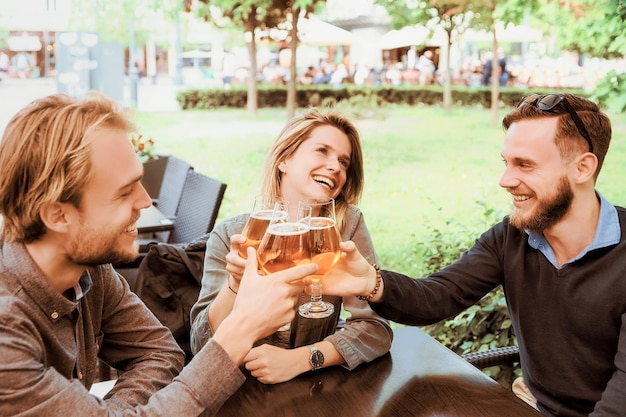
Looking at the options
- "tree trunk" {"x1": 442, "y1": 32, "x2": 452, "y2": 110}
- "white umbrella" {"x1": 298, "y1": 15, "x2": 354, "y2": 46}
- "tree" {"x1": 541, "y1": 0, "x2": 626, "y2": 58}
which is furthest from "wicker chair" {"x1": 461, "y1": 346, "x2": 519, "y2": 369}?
"tree trunk" {"x1": 442, "y1": 32, "x2": 452, "y2": 110}

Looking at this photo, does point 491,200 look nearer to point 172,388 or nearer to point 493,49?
point 493,49

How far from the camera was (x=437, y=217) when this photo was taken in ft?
17.8

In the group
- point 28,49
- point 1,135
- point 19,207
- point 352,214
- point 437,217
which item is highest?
point 28,49

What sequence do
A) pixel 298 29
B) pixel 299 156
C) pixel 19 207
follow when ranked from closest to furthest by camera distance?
pixel 19 207 → pixel 299 156 → pixel 298 29

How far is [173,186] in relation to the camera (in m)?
4.15

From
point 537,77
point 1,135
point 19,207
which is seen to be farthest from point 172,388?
point 537,77

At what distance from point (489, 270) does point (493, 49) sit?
414 cm

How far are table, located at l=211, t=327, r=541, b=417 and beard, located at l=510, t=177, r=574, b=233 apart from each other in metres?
0.45

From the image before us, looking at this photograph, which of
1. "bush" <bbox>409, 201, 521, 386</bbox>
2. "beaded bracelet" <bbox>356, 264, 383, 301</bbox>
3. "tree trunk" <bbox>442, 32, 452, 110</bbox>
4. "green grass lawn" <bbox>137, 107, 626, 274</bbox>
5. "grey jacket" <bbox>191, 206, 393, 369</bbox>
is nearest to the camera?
"grey jacket" <bbox>191, 206, 393, 369</bbox>

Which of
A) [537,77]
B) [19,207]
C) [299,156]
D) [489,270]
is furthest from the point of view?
[537,77]

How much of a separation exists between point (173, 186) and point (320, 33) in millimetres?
2190

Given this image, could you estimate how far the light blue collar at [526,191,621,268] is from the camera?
1705mm

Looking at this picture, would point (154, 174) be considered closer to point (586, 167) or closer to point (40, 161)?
point (586, 167)

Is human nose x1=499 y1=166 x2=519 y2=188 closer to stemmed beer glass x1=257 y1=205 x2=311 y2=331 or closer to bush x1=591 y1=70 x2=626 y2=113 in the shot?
stemmed beer glass x1=257 y1=205 x2=311 y2=331
